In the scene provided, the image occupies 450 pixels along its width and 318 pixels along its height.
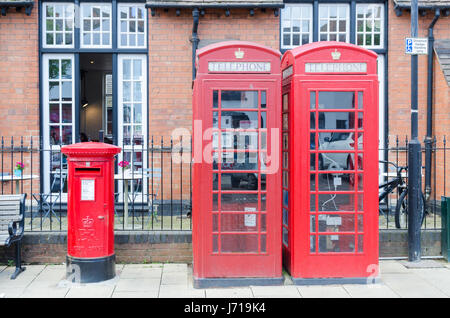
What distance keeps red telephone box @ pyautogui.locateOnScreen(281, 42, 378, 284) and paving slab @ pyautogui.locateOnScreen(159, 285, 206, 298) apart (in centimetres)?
116

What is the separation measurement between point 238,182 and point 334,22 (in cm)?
510

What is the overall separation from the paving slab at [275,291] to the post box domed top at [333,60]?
2515 millimetres

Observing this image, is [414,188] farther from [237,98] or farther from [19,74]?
[19,74]

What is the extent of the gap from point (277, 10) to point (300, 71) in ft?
12.3

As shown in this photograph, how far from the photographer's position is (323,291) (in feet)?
18.5

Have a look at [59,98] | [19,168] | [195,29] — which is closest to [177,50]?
[195,29]

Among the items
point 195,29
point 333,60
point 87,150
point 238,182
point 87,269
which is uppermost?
point 195,29

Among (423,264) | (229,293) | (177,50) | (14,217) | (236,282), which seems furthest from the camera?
(177,50)

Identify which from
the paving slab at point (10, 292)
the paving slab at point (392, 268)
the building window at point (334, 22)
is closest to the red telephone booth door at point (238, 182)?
the paving slab at point (392, 268)

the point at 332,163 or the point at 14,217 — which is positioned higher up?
the point at 332,163

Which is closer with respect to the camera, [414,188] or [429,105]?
[414,188]

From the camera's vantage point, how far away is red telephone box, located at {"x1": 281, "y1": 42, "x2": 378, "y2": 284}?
5691 mm

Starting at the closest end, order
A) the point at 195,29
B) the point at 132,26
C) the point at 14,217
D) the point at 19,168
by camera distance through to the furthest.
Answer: the point at 14,217
the point at 19,168
the point at 195,29
the point at 132,26

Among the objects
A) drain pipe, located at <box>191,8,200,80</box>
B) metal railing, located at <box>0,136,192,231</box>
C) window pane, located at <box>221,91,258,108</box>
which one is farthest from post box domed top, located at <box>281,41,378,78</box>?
metal railing, located at <box>0,136,192,231</box>
